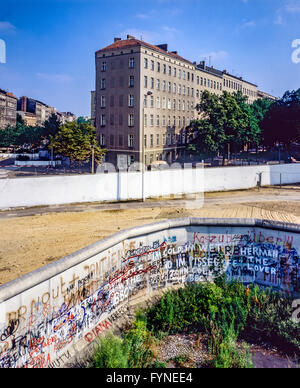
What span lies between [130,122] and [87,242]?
36701 mm

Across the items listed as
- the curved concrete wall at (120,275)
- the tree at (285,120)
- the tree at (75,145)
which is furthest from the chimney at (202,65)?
the curved concrete wall at (120,275)

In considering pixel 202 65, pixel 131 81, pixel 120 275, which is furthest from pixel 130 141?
pixel 120 275

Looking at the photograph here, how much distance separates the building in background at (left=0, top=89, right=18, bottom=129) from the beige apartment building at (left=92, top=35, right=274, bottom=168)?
155ft

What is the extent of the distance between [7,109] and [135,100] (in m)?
58.5

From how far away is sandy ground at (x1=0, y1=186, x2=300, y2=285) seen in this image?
48.1 ft

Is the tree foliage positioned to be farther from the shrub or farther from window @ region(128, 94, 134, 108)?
the shrub

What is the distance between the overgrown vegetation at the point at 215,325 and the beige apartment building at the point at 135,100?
1443 inches

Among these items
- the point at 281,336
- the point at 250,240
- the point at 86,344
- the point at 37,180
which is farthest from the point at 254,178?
the point at 86,344

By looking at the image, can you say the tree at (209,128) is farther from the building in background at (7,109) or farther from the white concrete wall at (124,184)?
the building in background at (7,109)

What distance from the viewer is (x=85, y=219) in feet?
70.1

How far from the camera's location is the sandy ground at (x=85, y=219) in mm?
14656

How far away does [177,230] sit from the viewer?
12.1 metres

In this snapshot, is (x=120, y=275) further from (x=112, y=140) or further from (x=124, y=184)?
(x=112, y=140)
